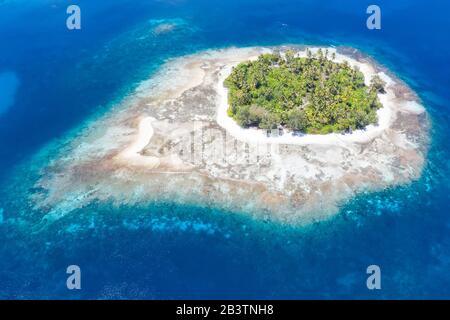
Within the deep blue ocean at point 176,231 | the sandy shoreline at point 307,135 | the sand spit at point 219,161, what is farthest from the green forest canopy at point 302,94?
the deep blue ocean at point 176,231

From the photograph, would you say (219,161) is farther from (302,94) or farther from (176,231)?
(302,94)

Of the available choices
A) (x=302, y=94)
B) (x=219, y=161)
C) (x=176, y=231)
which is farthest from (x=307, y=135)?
(x=176, y=231)

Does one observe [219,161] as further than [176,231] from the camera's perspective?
Yes

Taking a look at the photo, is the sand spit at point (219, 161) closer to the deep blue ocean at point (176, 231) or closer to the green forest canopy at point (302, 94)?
the green forest canopy at point (302, 94)

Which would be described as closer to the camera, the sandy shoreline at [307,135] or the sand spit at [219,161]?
the sand spit at [219,161]

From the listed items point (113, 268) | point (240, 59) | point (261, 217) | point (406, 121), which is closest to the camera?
point (113, 268)
